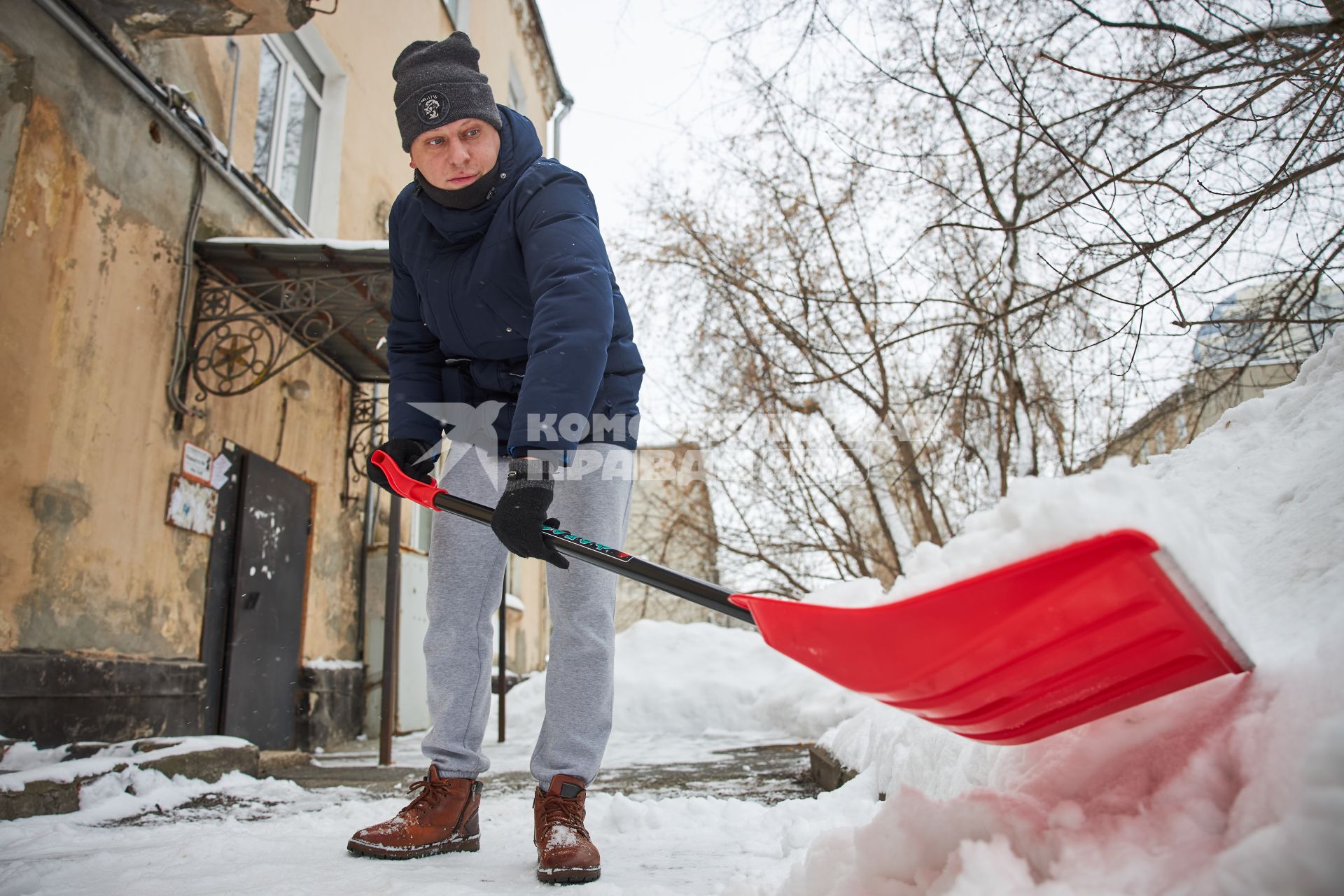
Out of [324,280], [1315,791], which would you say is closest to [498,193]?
[1315,791]

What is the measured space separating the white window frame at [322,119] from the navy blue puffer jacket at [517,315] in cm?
446

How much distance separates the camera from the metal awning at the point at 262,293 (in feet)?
15.0

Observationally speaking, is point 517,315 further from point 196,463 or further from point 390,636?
point 196,463

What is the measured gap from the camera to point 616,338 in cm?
203

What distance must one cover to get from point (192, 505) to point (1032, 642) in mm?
4703

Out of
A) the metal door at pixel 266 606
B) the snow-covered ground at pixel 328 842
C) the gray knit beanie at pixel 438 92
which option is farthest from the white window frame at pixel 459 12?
the snow-covered ground at pixel 328 842

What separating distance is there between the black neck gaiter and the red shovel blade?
1.28m

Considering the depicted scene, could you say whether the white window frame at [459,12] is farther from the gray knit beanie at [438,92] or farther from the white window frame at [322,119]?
the gray knit beanie at [438,92]

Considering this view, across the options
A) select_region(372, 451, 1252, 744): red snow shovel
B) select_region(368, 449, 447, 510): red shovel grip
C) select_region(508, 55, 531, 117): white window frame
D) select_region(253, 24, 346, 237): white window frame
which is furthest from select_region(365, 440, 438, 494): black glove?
select_region(508, 55, 531, 117): white window frame

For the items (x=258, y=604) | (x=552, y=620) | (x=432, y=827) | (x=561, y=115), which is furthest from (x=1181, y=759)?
(x=561, y=115)

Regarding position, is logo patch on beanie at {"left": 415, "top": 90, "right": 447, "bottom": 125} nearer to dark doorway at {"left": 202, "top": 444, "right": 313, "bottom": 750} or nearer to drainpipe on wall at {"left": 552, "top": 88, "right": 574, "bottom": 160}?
dark doorway at {"left": 202, "top": 444, "right": 313, "bottom": 750}

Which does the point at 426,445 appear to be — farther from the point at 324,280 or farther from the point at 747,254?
the point at 747,254

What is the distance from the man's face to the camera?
6.43ft

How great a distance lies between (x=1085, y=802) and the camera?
1014mm
